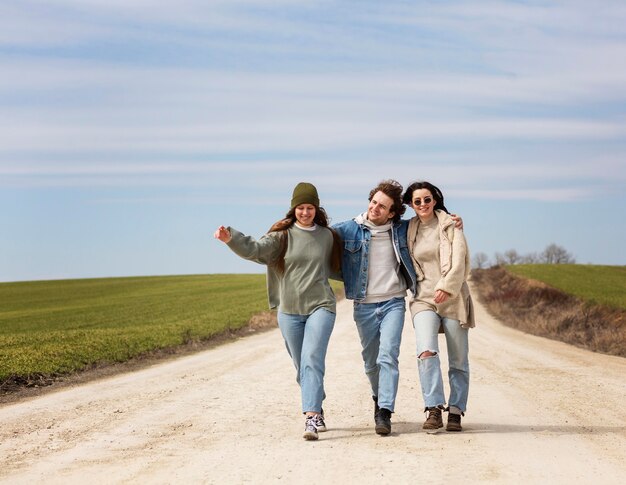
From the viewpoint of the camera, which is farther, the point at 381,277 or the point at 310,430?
the point at 381,277

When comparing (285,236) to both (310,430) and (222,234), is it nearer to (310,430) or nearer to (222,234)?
(222,234)

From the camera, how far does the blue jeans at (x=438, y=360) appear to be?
27.6 feet

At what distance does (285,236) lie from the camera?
8.48 meters

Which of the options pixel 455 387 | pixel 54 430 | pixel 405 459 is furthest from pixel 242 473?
pixel 54 430

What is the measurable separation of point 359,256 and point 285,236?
741 millimetres

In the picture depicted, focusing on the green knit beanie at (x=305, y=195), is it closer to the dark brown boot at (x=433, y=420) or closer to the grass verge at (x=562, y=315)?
the dark brown boot at (x=433, y=420)

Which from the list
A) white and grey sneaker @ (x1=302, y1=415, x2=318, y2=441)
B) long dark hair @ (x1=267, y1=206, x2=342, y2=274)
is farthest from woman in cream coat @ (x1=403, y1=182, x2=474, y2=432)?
white and grey sneaker @ (x1=302, y1=415, x2=318, y2=441)

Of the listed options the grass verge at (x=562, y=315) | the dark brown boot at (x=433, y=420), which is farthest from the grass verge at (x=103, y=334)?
the grass verge at (x=562, y=315)

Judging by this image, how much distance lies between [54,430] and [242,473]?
3.50 meters

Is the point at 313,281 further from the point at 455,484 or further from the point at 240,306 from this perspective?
the point at 240,306

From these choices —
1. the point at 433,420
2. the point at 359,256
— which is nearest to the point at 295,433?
the point at 433,420

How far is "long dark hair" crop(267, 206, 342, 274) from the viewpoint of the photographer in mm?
8500

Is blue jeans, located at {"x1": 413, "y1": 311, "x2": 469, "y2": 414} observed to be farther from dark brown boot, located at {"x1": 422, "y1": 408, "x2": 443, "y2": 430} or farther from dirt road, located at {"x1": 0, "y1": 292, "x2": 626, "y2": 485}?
dirt road, located at {"x1": 0, "y1": 292, "x2": 626, "y2": 485}

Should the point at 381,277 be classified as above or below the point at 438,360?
above
